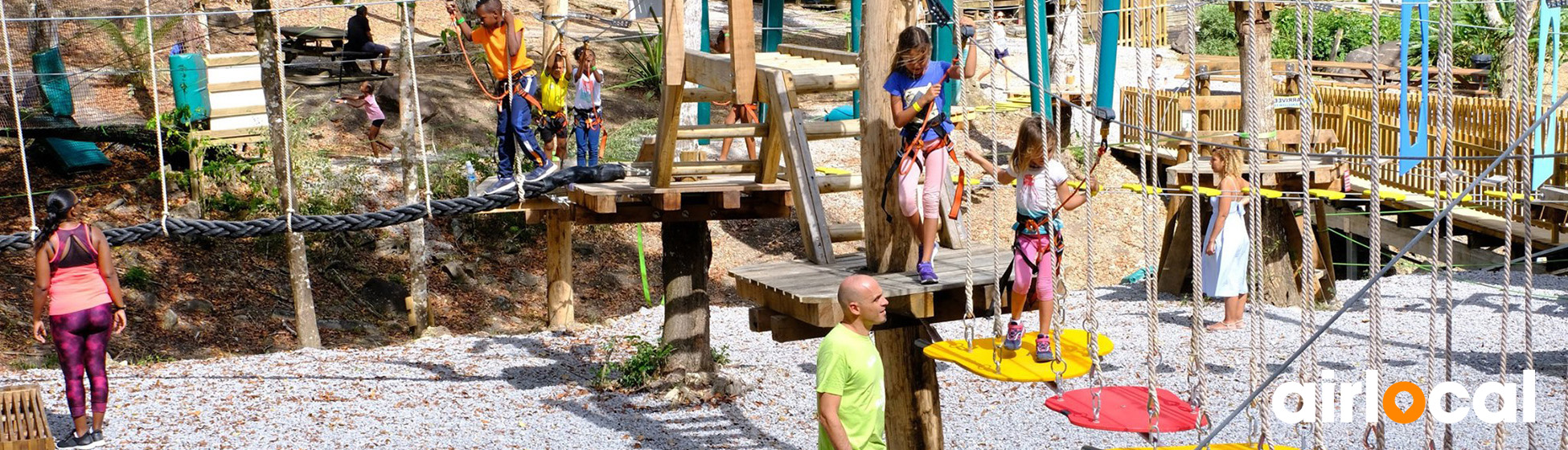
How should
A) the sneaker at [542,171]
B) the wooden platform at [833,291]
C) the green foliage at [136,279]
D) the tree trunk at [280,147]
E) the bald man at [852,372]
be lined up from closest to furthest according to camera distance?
the bald man at [852,372] → the wooden platform at [833,291] → the sneaker at [542,171] → the tree trunk at [280,147] → the green foliage at [136,279]

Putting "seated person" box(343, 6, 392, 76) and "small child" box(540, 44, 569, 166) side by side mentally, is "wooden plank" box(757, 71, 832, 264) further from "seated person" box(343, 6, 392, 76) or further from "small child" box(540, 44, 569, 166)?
"seated person" box(343, 6, 392, 76)

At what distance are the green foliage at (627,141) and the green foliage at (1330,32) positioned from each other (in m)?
14.8

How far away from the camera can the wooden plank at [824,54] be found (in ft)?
24.4

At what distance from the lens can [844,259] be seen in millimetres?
6625

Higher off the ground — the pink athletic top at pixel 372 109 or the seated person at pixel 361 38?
the seated person at pixel 361 38

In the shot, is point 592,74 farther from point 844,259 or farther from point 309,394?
point 844,259

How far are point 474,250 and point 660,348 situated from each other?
7234 mm

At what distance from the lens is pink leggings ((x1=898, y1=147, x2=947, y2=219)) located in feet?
18.8

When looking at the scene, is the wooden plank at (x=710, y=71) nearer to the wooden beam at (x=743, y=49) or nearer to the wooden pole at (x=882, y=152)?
the wooden beam at (x=743, y=49)

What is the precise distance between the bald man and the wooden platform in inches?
17.8

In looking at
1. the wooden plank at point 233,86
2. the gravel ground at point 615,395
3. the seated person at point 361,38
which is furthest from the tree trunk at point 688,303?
the seated person at point 361,38

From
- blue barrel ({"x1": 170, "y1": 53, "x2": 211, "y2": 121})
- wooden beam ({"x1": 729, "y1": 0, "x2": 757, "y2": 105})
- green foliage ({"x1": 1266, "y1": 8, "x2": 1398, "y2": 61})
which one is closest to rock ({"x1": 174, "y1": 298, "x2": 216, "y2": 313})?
blue barrel ({"x1": 170, "y1": 53, "x2": 211, "y2": 121})

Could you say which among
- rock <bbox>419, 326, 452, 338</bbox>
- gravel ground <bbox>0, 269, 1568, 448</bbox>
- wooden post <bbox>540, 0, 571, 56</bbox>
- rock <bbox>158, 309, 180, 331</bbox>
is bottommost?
rock <bbox>419, 326, 452, 338</bbox>

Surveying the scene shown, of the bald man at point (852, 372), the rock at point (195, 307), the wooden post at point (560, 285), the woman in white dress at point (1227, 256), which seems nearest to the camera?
the bald man at point (852, 372)
